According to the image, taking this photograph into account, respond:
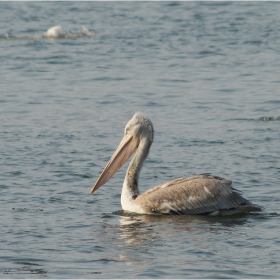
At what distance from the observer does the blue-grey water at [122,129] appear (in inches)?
271

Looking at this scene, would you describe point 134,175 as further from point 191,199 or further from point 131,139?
point 191,199

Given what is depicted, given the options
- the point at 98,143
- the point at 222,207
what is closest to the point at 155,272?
the point at 222,207

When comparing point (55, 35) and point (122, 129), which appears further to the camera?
point (55, 35)

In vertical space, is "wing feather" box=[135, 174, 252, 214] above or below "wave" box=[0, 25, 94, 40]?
below

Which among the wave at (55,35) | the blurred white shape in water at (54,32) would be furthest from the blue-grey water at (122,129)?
the blurred white shape in water at (54,32)

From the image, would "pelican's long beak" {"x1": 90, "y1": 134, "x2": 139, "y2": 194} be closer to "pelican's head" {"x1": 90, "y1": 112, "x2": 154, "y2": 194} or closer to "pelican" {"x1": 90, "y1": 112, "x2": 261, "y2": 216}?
"pelican's head" {"x1": 90, "y1": 112, "x2": 154, "y2": 194}

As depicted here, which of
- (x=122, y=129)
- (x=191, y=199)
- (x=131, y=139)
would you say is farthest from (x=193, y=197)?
(x=122, y=129)

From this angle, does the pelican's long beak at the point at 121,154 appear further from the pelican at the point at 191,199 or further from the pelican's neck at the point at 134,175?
the pelican at the point at 191,199

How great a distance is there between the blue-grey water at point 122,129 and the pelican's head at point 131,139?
0.97ft

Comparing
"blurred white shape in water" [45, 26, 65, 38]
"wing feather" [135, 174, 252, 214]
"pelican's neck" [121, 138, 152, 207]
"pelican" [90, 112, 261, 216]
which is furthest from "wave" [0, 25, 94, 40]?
"wing feather" [135, 174, 252, 214]

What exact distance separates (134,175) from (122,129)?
3223 mm

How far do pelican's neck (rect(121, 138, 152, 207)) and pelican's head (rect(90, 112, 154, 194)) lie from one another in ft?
0.19

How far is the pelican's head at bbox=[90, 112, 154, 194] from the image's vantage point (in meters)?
8.87

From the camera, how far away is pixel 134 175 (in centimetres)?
868
